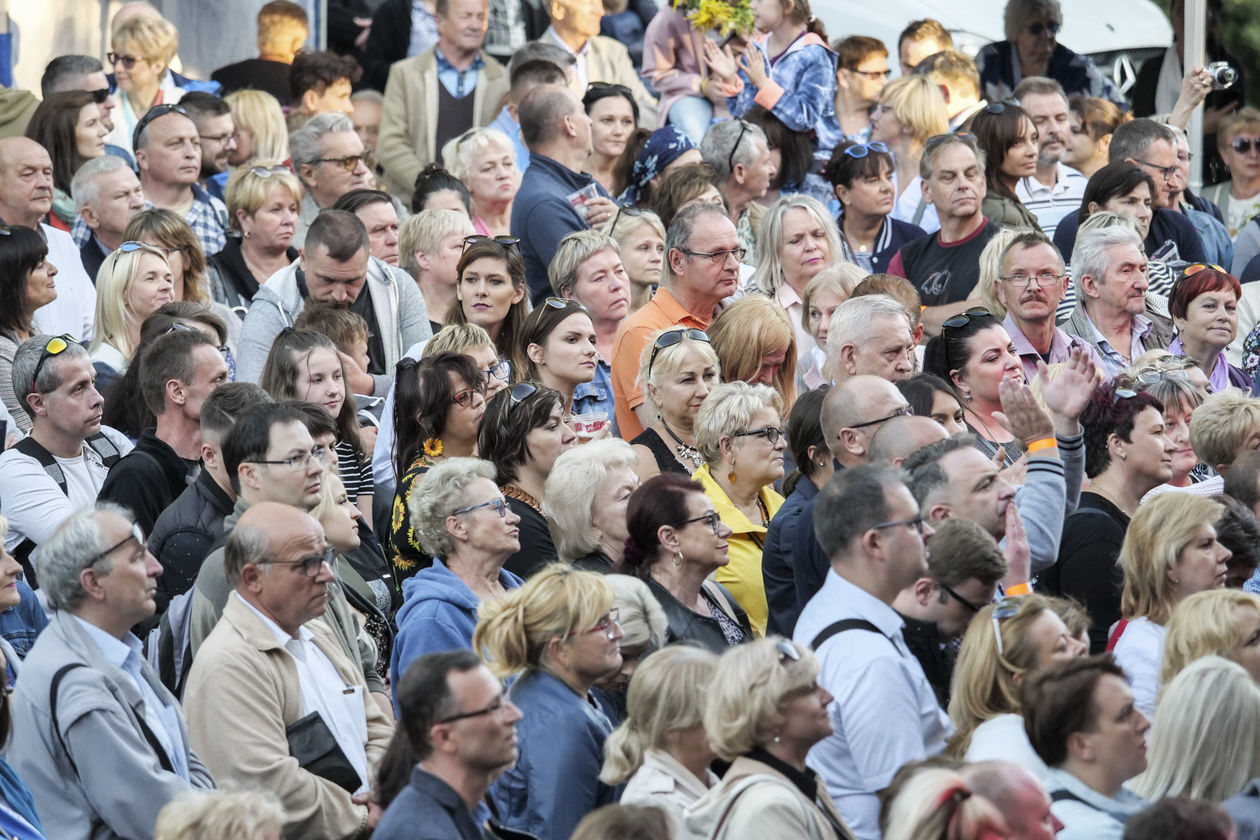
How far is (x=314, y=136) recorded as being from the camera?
10445 millimetres

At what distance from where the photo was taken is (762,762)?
4.63 m

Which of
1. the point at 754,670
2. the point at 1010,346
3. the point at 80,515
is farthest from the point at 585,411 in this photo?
the point at 754,670

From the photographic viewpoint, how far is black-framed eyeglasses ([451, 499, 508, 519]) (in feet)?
20.1

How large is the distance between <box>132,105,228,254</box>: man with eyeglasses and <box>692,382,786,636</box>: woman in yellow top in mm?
3785

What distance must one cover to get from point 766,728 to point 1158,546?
2015 mm

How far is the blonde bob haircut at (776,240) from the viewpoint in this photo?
923cm

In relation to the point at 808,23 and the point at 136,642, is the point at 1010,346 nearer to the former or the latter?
the point at 136,642

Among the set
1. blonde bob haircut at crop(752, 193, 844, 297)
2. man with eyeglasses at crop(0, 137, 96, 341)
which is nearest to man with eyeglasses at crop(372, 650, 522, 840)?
man with eyeglasses at crop(0, 137, 96, 341)

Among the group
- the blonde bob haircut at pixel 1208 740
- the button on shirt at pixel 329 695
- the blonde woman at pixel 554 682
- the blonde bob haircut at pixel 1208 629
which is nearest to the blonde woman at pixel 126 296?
the button on shirt at pixel 329 695

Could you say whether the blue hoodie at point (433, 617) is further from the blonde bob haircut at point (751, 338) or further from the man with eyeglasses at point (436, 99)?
the man with eyeglasses at point (436, 99)

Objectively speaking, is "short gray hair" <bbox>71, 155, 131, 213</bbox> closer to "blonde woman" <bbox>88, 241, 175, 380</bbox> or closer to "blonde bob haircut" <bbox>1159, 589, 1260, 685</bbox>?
"blonde woman" <bbox>88, 241, 175, 380</bbox>

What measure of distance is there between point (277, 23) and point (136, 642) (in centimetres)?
817

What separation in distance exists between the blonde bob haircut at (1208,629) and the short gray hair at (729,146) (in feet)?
17.1

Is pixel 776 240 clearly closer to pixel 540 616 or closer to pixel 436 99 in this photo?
pixel 436 99
